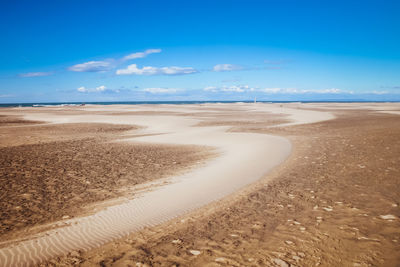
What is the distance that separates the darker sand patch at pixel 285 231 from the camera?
4648 mm

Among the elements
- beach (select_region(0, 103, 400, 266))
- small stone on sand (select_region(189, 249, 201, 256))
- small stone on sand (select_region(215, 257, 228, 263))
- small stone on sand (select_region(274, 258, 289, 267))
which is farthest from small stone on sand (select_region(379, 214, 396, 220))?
small stone on sand (select_region(189, 249, 201, 256))

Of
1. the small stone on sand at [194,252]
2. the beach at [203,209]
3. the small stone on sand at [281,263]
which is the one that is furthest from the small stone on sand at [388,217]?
the small stone on sand at [194,252]

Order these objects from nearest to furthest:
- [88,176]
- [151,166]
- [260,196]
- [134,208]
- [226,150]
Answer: [134,208]
[260,196]
[88,176]
[151,166]
[226,150]

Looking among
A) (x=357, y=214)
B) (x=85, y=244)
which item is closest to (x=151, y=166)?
(x=85, y=244)

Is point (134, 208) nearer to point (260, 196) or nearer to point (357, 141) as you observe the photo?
point (260, 196)

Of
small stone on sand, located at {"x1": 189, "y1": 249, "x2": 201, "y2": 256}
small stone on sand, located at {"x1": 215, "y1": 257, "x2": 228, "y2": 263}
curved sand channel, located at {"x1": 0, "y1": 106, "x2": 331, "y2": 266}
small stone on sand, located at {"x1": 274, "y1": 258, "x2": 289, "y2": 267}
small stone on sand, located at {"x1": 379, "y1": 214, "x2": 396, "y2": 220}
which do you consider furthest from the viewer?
small stone on sand, located at {"x1": 379, "y1": 214, "x2": 396, "y2": 220}

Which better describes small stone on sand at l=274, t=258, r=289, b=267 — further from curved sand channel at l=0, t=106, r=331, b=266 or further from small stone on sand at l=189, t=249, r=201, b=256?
curved sand channel at l=0, t=106, r=331, b=266

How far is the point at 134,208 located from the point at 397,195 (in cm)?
775

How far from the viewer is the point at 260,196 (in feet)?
26.1

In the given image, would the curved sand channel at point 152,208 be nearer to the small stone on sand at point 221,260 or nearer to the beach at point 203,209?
the beach at point 203,209

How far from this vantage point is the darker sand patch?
183 inches

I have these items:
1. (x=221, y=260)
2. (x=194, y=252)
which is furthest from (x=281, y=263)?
(x=194, y=252)

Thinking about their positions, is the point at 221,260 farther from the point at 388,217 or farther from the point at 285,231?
the point at 388,217

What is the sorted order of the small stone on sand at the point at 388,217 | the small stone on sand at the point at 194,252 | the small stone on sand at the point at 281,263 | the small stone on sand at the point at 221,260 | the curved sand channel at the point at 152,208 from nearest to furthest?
the small stone on sand at the point at 281,263 → the small stone on sand at the point at 221,260 → the small stone on sand at the point at 194,252 → the curved sand channel at the point at 152,208 → the small stone on sand at the point at 388,217
